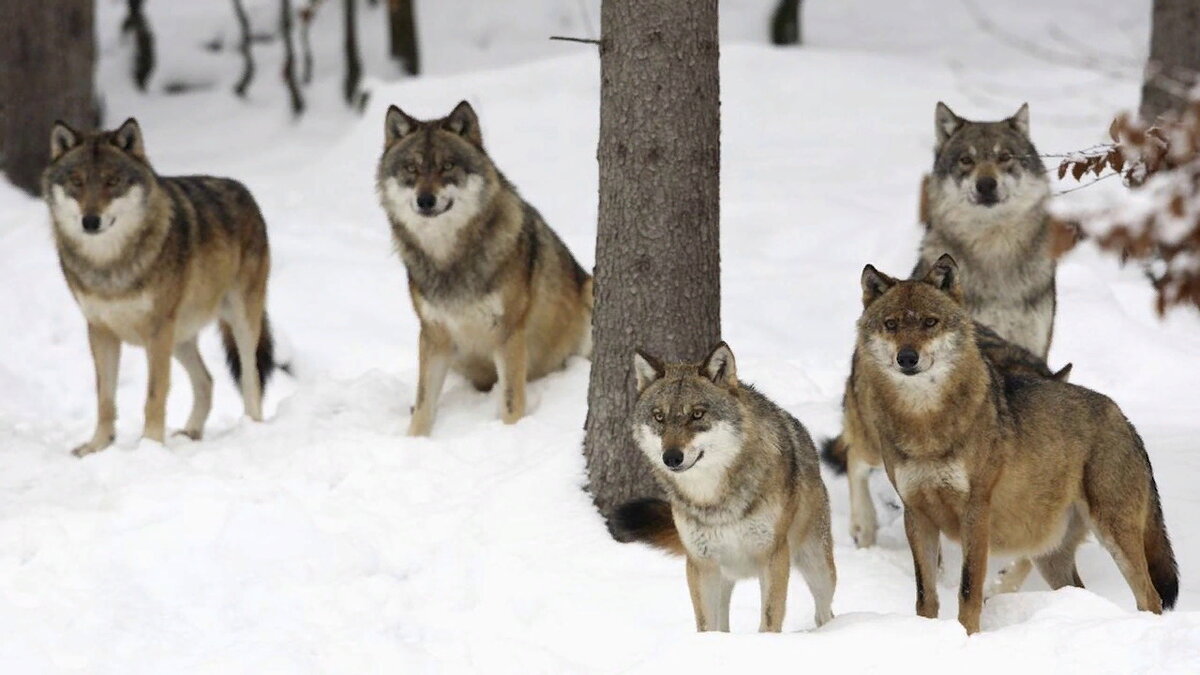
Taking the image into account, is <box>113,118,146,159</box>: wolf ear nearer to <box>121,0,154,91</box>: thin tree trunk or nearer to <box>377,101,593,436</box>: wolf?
<box>377,101,593,436</box>: wolf

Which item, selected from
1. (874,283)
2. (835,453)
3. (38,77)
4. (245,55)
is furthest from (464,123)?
(245,55)

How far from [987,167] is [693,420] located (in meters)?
3.01

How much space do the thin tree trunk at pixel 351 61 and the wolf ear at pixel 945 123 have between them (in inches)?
504

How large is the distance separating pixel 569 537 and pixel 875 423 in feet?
5.47

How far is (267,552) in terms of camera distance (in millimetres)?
6809

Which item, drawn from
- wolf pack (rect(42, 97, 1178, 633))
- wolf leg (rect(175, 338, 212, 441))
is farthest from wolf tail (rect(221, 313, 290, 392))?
wolf leg (rect(175, 338, 212, 441))

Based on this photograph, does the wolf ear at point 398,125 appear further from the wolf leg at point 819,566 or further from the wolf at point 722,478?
the wolf leg at point 819,566

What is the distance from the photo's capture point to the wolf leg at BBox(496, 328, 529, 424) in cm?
889

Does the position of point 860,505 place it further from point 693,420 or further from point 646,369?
point 693,420

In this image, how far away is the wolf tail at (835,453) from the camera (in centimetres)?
768

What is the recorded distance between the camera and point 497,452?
827 cm

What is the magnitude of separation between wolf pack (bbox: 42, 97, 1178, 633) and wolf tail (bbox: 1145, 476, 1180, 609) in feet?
0.04

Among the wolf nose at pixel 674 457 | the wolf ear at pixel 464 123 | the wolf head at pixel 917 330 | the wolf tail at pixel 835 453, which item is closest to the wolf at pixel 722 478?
the wolf nose at pixel 674 457

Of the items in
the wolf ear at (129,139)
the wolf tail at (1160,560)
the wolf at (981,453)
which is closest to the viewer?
the wolf at (981,453)
